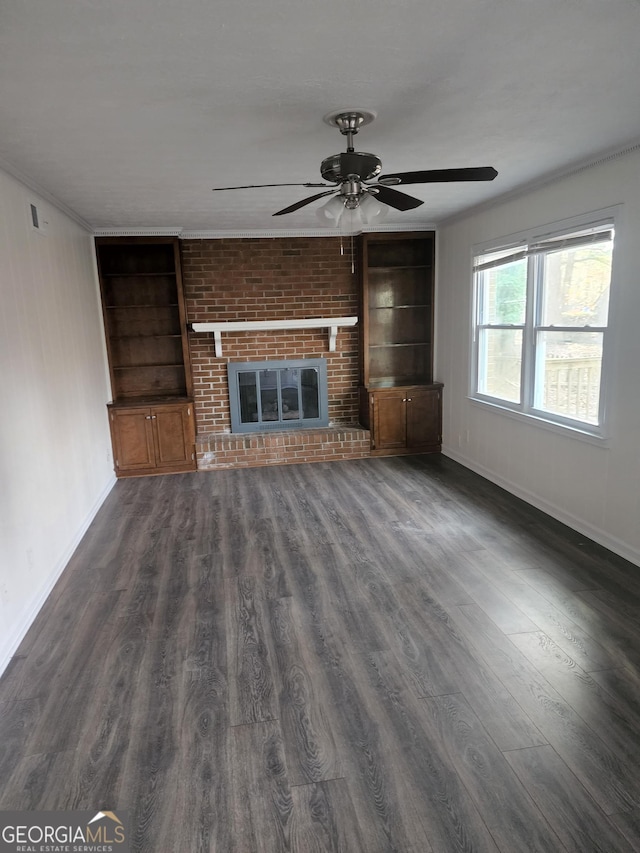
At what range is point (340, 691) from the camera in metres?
2.35

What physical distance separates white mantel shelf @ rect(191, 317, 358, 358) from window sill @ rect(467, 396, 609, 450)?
183 cm

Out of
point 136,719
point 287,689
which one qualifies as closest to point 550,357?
point 287,689

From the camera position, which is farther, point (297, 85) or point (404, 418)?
point (404, 418)

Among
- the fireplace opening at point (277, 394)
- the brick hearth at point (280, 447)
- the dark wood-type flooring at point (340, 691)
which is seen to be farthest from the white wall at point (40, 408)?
the fireplace opening at point (277, 394)

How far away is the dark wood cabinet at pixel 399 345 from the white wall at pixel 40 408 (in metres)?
2.98

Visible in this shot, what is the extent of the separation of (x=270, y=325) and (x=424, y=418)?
2.07 m

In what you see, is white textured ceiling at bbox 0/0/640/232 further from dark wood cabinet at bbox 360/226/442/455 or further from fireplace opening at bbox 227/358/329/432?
fireplace opening at bbox 227/358/329/432

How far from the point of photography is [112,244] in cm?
553

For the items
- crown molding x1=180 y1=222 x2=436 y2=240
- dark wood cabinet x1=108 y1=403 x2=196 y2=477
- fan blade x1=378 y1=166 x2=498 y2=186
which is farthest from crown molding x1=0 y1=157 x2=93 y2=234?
fan blade x1=378 y1=166 x2=498 y2=186

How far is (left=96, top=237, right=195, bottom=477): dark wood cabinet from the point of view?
5590 mm

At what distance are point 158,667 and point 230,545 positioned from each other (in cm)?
137

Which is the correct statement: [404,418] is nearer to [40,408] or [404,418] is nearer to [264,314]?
[264,314]

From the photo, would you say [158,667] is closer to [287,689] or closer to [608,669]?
[287,689]

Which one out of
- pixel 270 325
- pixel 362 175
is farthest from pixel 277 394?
pixel 362 175
